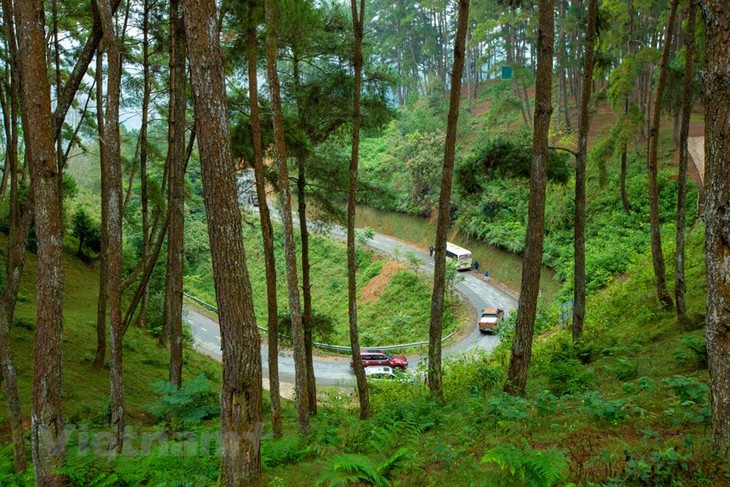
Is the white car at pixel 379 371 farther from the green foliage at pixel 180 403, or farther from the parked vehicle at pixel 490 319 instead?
the green foliage at pixel 180 403

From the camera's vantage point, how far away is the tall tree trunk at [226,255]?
4762 millimetres

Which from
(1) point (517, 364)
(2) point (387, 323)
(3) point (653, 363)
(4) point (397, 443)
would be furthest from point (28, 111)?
(2) point (387, 323)

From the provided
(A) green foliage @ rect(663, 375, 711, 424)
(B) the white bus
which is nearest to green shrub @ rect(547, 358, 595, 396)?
(A) green foliage @ rect(663, 375, 711, 424)

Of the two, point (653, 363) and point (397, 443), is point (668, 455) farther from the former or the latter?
point (653, 363)

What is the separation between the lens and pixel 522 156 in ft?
31.6

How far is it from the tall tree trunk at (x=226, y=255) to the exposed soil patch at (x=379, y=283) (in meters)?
24.3

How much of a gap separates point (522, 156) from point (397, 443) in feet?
20.1

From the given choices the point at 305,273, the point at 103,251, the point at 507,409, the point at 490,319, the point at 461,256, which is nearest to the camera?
the point at 507,409

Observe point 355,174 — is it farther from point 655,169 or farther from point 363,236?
point 363,236

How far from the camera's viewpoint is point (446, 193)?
30.8 ft

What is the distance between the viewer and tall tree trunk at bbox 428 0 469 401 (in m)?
8.94

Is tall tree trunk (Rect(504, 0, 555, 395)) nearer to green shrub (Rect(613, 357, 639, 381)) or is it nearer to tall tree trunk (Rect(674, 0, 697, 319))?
green shrub (Rect(613, 357, 639, 381))

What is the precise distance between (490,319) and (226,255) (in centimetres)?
2020

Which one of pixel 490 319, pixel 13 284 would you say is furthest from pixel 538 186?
pixel 490 319
